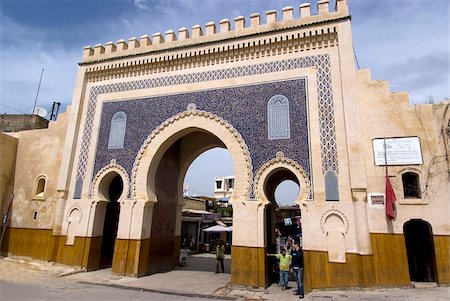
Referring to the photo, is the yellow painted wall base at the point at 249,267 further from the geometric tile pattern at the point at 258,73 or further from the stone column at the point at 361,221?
the geometric tile pattern at the point at 258,73

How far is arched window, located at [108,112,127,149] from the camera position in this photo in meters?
9.66

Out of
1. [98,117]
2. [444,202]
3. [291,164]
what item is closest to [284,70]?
[291,164]

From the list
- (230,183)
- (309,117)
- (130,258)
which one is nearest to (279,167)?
(309,117)

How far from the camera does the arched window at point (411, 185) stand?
22.9 ft

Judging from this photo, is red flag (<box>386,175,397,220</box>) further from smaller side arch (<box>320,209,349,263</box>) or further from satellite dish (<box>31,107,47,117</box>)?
satellite dish (<box>31,107,47,117</box>)

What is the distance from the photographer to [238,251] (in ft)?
24.9

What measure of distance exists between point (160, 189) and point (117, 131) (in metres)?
2.29

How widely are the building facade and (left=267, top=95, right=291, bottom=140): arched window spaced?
28mm

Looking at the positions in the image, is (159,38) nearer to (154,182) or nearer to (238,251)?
(154,182)

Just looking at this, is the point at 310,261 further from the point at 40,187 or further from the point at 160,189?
→ the point at 40,187

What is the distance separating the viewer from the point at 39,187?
34.7ft

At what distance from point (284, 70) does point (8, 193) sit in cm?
1022

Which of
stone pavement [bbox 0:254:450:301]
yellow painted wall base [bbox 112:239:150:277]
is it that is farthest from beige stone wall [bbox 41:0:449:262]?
→ stone pavement [bbox 0:254:450:301]

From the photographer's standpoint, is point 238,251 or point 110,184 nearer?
point 238,251
